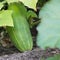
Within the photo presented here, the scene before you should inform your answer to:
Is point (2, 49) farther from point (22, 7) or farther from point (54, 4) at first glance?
point (54, 4)

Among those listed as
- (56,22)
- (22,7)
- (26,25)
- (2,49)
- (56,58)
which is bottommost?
(2,49)

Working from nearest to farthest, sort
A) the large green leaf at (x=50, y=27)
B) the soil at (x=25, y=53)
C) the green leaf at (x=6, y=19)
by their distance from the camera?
the large green leaf at (x=50, y=27), the green leaf at (x=6, y=19), the soil at (x=25, y=53)

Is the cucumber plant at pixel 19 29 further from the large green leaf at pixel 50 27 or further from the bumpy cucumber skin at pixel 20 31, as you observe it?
the large green leaf at pixel 50 27

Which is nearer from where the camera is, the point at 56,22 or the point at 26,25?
the point at 56,22

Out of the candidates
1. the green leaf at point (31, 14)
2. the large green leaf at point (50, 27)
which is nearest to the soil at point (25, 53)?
the green leaf at point (31, 14)

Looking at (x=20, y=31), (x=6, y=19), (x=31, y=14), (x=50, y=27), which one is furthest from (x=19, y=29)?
(x=50, y=27)

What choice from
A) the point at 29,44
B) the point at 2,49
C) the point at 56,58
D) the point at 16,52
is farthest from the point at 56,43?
the point at 2,49
